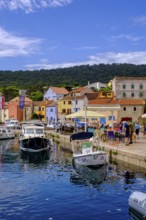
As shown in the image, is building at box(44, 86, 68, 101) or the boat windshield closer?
the boat windshield

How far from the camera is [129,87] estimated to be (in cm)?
9694

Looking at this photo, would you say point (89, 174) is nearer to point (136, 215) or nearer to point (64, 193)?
point (64, 193)

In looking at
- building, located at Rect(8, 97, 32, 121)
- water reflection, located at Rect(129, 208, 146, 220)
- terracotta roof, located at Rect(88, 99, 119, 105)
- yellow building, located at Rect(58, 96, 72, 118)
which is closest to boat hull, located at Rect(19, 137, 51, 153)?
water reflection, located at Rect(129, 208, 146, 220)

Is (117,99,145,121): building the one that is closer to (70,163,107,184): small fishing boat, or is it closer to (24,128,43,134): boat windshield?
(24,128,43,134): boat windshield

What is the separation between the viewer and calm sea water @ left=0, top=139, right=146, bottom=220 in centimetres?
1669

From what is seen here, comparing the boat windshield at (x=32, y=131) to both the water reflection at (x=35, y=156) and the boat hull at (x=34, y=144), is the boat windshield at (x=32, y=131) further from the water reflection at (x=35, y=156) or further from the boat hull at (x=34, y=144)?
the water reflection at (x=35, y=156)

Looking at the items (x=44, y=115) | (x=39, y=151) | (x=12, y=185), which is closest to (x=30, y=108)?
(x=44, y=115)

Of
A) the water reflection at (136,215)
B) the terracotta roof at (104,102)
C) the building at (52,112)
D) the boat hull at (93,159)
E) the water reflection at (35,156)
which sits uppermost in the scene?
the terracotta roof at (104,102)

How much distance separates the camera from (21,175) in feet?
87.4

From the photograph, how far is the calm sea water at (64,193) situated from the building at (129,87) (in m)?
68.3

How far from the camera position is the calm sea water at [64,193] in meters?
16.7

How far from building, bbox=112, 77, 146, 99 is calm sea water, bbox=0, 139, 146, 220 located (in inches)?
2689

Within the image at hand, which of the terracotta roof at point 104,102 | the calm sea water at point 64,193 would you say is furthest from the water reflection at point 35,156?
the terracotta roof at point 104,102

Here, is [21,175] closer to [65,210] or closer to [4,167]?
[4,167]
